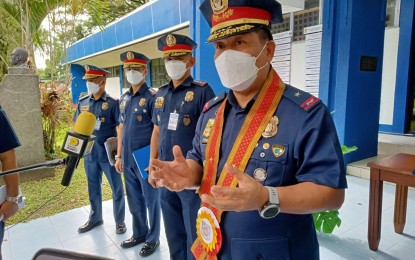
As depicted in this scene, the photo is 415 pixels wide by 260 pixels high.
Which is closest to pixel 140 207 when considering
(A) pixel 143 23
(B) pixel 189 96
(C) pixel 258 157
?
(B) pixel 189 96

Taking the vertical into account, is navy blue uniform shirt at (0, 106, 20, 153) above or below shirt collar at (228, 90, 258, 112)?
below

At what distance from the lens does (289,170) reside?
1.03m

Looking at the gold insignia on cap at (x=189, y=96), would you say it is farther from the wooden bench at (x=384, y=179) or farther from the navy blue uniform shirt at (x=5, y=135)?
the wooden bench at (x=384, y=179)

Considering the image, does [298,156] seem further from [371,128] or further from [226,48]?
[371,128]

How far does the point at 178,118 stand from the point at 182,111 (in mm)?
62

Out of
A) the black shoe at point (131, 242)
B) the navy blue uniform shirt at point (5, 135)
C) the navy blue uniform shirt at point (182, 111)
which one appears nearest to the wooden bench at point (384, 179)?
the navy blue uniform shirt at point (182, 111)

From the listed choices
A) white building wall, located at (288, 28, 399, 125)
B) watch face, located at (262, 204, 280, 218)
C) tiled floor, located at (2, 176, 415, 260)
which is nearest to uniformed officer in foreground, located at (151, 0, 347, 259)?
watch face, located at (262, 204, 280, 218)

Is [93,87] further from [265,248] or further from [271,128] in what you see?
[265,248]

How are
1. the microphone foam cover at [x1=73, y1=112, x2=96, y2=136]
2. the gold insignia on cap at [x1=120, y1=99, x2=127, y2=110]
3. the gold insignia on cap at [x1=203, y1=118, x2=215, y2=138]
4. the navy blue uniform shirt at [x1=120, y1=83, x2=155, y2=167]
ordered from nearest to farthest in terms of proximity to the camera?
1. the microphone foam cover at [x1=73, y1=112, x2=96, y2=136]
2. the gold insignia on cap at [x1=203, y1=118, x2=215, y2=138]
3. the navy blue uniform shirt at [x1=120, y1=83, x2=155, y2=167]
4. the gold insignia on cap at [x1=120, y1=99, x2=127, y2=110]

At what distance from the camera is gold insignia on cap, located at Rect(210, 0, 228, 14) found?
117 centimetres

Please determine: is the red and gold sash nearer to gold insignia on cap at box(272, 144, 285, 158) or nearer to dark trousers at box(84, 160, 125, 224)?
gold insignia on cap at box(272, 144, 285, 158)

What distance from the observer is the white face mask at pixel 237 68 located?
3.82 feet

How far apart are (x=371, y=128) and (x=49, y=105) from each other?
6.03 metres

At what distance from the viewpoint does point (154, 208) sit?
2.74 metres
